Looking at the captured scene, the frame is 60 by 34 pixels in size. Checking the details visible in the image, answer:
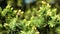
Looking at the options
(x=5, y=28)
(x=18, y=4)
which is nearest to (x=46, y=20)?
(x=5, y=28)

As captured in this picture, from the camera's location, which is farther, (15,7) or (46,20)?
(15,7)

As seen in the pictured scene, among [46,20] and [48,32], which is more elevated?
[46,20]

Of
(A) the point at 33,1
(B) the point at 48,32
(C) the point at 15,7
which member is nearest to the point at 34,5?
(A) the point at 33,1

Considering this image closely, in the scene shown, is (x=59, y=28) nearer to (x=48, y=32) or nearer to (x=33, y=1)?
(x=48, y=32)

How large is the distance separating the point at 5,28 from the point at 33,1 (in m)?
1.38

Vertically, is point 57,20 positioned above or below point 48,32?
above

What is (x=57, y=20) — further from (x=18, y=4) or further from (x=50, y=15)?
(x=18, y=4)

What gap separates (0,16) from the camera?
7.70 ft

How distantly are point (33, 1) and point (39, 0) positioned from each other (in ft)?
0.47

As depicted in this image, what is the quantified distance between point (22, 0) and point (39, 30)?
50.4 inches

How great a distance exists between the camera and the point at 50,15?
227 cm

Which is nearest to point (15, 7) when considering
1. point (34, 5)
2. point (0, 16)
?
point (34, 5)

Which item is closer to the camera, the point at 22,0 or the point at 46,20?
the point at 46,20

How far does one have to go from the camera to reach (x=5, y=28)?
2.32 metres
